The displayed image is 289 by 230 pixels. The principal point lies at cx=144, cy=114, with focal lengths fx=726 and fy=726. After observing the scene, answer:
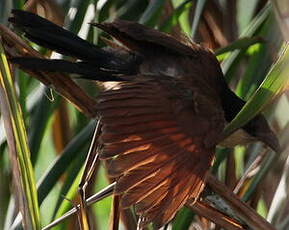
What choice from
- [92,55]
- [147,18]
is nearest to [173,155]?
[92,55]

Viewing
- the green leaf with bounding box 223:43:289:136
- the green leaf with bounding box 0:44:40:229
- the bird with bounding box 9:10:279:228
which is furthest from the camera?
the bird with bounding box 9:10:279:228

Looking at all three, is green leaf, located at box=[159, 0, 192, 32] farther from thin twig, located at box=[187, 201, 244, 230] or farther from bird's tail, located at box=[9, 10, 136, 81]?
thin twig, located at box=[187, 201, 244, 230]

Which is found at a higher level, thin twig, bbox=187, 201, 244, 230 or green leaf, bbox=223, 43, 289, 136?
green leaf, bbox=223, 43, 289, 136

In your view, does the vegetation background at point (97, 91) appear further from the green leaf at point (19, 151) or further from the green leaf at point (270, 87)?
the green leaf at point (270, 87)

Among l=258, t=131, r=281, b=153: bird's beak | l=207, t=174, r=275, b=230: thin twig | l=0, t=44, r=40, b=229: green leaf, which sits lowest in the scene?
l=258, t=131, r=281, b=153: bird's beak

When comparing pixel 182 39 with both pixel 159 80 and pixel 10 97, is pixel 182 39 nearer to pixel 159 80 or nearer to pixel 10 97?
pixel 159 80

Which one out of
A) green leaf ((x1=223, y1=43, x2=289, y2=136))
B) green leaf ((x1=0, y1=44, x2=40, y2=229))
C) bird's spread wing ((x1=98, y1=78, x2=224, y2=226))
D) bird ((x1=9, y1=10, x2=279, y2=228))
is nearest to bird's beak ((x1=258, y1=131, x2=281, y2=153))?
bird ((x1=9, y1=10, x2=279, y2=228))
